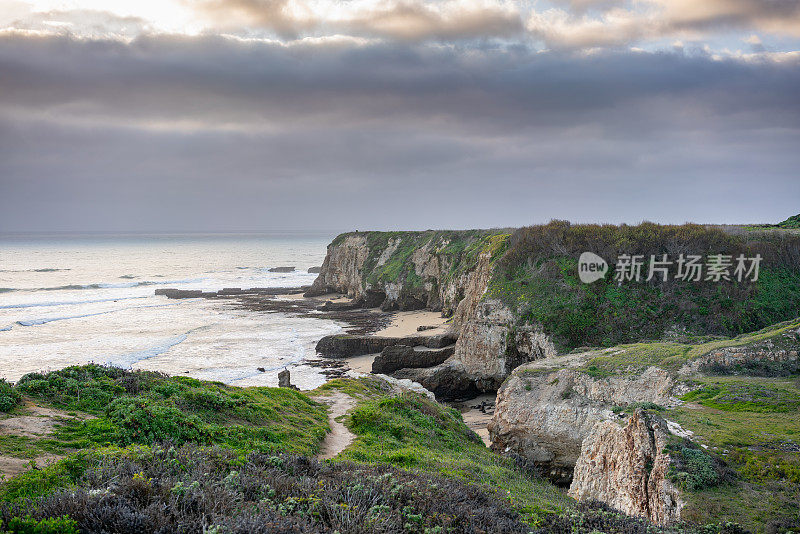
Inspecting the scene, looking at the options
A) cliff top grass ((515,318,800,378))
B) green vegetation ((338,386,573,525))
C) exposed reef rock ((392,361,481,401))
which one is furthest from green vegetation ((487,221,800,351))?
green vegetation ((338,386,573,525))

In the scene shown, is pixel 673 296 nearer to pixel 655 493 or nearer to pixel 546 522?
pixel 655 493

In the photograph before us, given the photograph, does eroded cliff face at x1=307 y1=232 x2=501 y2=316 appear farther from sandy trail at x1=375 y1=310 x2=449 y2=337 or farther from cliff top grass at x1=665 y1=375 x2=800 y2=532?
cliff top grass at x1=665 y1=375 x2=800 y2=532

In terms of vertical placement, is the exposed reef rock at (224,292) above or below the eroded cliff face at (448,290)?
below

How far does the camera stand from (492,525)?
5.80 m

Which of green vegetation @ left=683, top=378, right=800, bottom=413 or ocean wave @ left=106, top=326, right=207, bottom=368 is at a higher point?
green vegetation @ left=683, top=378, right=800, bottom=413

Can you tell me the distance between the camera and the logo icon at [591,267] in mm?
31266

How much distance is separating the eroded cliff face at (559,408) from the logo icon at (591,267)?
1385 centimetres

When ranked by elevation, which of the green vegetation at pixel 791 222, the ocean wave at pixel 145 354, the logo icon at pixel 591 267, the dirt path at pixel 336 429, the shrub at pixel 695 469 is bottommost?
the ocean wave at pixel 145 354

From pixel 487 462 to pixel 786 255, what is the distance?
32.1 meters

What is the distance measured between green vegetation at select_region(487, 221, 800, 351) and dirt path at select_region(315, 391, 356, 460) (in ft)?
49.4

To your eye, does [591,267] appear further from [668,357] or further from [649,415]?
[649,415]

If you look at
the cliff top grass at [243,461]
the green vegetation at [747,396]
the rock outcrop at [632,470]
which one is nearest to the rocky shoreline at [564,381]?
the rock outcrop at [632,470]

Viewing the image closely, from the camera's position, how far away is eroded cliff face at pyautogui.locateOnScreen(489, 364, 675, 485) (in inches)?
670

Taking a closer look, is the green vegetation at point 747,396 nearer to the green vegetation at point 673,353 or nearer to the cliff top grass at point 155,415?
the green vegetation at point 673,353
